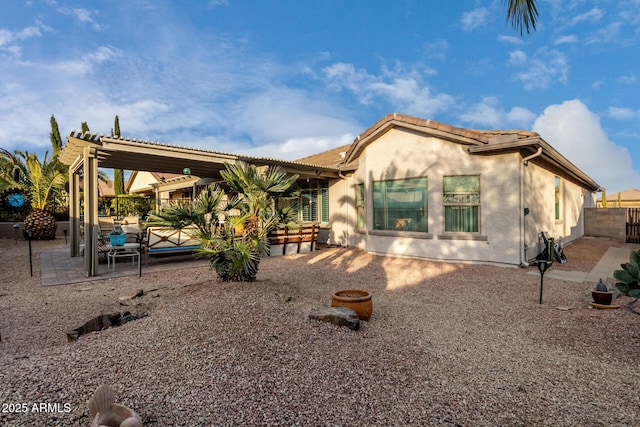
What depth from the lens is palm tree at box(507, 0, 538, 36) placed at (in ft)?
10.8

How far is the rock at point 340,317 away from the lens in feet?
13.5

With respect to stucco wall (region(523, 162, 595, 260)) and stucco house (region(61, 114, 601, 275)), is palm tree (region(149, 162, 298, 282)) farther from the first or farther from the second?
stucco wall (region(523, 162, 595, 260))

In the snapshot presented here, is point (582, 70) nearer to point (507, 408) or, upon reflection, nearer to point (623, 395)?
point (623, 395)

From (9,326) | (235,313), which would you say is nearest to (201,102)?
(9,326)

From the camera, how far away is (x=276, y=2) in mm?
9891

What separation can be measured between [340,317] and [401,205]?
663cm

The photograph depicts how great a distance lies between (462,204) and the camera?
30.0 ft

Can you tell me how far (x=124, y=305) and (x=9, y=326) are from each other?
1.40 meters

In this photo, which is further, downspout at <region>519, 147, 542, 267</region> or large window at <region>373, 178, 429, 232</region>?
large window at <region>373, 178, 429, 232</region>

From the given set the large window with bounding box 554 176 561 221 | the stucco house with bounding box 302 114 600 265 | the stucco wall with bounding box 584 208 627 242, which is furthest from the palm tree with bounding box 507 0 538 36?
the stucco wall with bounding box 584 208 627 242

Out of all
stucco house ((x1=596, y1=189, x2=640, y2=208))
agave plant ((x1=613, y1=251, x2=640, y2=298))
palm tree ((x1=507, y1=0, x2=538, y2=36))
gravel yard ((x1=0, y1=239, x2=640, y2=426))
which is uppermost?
palm tree ((x1=507, y1=0, x2=538, y2=36))

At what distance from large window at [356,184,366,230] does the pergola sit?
1.18 metres

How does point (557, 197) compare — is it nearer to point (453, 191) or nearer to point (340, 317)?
point (453, 191)

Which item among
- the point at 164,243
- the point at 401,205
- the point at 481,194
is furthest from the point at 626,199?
the point at 164,243
